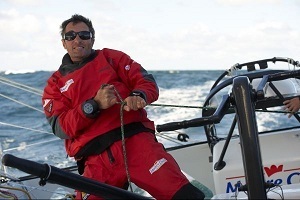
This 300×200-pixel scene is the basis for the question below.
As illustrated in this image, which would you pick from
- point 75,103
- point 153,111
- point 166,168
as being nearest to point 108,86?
point 75,103

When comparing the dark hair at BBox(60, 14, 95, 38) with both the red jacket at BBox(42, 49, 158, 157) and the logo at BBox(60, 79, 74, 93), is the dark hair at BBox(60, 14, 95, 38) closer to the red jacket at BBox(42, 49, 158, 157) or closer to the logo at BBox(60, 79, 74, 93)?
the red jacket at BBox(42, 49, 158, 157)

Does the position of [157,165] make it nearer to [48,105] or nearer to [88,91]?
[88,91]

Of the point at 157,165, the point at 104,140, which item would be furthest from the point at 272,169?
the point at 104,140

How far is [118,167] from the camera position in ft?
7.65

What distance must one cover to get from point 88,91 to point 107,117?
0.17 meters

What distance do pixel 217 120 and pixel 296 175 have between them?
5.44ft

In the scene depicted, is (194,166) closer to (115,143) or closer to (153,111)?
(115,143)

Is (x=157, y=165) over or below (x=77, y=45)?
below

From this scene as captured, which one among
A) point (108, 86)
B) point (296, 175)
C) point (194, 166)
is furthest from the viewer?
point (194, 166)

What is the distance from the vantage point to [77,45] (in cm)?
253

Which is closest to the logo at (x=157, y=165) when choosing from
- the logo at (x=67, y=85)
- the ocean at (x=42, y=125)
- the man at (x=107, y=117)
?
the man at (x=107, y=117)

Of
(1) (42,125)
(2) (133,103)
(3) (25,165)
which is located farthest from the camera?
(1) (42,125)

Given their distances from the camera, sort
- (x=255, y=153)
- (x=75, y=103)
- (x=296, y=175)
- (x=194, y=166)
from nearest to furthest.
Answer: (x=255, y=153)
(x=75, y=103)
(x=296, y=175)
(x=194, y=166)

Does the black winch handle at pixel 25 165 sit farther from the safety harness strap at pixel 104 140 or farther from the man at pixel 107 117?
the safety harness strap at pixel 104 140
